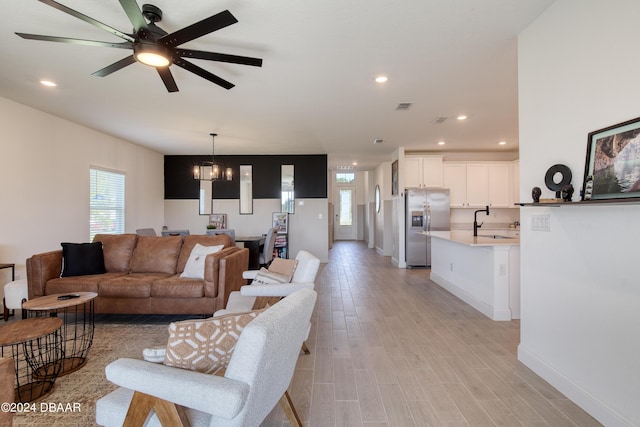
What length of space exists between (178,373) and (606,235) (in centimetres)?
239

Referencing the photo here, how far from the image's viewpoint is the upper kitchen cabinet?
6.71m

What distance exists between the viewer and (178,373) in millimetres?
1094

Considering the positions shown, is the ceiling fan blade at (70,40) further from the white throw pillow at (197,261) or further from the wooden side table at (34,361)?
the white throw pillow at (197,261)

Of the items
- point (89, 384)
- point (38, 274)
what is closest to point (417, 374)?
point (89, 384)

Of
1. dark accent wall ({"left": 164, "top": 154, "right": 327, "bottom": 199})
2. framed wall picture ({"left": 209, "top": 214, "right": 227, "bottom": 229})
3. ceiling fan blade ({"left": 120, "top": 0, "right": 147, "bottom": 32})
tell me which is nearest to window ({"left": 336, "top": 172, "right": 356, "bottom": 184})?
dark accent wall ({"left": 164, "top": 154, "right": 327, "bottom": 199})

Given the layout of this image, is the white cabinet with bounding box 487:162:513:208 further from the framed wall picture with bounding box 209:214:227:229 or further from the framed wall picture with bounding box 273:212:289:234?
the framed wall picture with bounding box 209:214:227:229

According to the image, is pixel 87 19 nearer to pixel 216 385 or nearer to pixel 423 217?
pixel 216 385

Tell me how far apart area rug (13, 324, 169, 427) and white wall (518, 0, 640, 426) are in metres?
3.13

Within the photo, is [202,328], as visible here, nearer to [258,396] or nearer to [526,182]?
[258,396]

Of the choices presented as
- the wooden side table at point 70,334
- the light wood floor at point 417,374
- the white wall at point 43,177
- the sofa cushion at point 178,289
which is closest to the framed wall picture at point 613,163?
the light wood floor at point 417,374

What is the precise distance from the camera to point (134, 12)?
185 centimetres

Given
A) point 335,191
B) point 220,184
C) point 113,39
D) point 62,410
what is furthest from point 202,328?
point 335,191

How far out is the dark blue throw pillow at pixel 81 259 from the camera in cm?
358

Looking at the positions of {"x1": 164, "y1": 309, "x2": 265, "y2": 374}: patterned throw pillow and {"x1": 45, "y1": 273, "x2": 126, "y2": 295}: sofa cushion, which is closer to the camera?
{"x1": 164, "y1": 309, "x2": 265, "y2": 374}: patterned throw pillow
